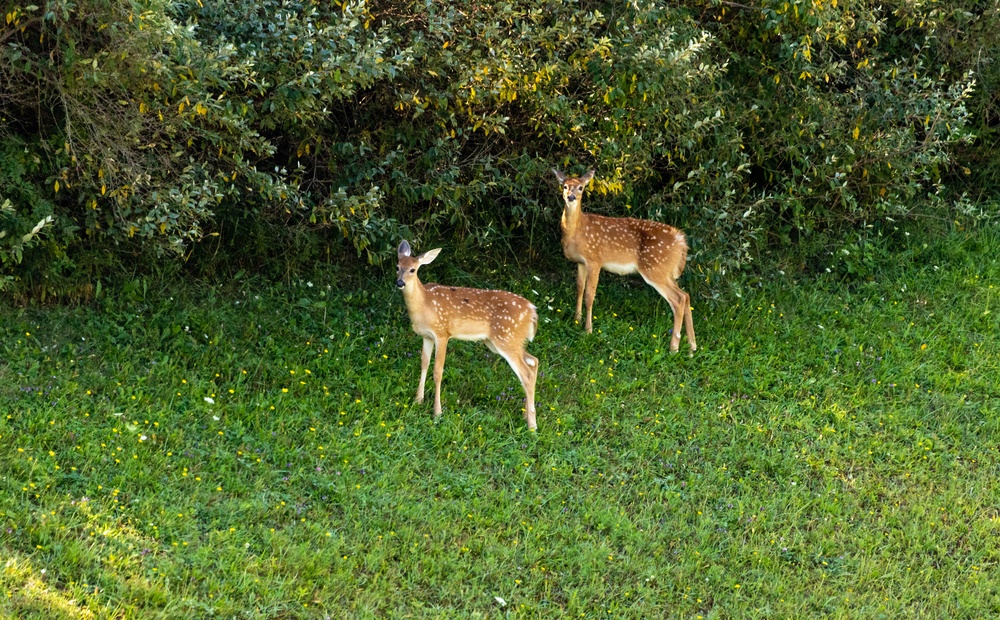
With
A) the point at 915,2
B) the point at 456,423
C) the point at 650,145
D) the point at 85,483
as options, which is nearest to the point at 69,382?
the point at 85,483

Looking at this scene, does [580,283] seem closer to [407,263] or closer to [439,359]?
[439,359]

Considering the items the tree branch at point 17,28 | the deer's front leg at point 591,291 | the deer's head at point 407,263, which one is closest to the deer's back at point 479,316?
the deer's head at point 407,263

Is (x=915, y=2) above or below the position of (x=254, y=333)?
above

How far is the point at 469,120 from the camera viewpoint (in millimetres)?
10758

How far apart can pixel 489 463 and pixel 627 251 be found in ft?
10.3

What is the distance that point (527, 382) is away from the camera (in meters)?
9.26

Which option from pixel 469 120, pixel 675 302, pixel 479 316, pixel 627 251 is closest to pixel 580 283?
pixel 627 251

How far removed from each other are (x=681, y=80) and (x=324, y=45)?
2.99 meters

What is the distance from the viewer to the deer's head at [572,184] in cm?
1077

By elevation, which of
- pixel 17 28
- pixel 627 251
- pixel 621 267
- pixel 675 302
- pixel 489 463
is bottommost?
pixel 489 463

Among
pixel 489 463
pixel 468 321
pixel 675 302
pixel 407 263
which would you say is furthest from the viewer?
pixel 675 302

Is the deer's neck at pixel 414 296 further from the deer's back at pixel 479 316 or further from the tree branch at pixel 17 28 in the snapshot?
the tree branch at pixel 17 28

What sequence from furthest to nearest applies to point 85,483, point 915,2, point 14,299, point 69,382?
1. point 915,2
2. point 14,299
3. point 69,382
4. point 85,483

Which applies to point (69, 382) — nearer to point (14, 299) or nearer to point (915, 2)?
point (14, 299)
